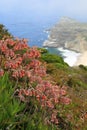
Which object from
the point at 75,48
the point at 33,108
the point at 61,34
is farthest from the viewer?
the point at 61,34

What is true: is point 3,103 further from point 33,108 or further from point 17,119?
point 33,108

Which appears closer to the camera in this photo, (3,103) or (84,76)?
(3,103)

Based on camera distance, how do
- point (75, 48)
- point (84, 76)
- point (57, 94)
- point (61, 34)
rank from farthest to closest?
point (61, 34), point (75, 48), point (84, 76), point (57, 94)

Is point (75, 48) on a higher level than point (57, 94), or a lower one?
lower

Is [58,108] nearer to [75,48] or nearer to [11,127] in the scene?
[11,127]

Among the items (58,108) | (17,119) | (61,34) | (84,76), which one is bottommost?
(61,34)

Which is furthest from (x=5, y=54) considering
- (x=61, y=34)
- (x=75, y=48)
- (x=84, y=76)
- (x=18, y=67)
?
(x=61, y=34)

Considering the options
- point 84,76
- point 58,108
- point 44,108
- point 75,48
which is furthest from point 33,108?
point 75,48
